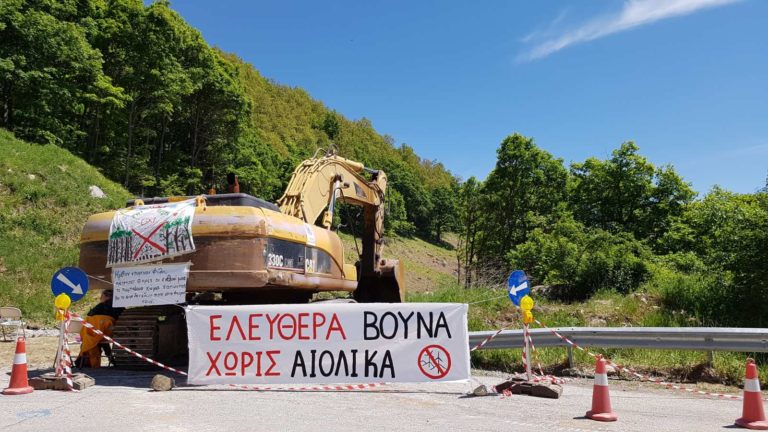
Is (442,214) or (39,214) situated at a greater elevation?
(442,214)

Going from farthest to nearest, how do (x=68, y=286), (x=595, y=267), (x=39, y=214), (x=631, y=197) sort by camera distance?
(x=631, y=197) → (x=39, y=214) → (x=595, y=267) → (x=68, y=286)

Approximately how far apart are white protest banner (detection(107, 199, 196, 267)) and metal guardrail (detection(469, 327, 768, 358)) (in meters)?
5.59

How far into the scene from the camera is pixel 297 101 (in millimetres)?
133750

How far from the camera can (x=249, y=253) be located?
332 inches

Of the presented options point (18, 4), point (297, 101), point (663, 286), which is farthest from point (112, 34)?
point (297, 101)

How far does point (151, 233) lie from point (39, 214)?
18.0m

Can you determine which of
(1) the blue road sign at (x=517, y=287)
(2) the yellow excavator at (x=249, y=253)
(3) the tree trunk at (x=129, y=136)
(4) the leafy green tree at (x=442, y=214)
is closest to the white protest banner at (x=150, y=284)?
(2) the yellow excavator at (x=249, y=253)

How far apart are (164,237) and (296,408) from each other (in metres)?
3.52

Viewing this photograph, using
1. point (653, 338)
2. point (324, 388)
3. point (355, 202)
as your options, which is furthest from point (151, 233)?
point (653, 338)

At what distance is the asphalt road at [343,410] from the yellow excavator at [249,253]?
1.43 m

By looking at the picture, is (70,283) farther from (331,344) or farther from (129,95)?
(129,95)

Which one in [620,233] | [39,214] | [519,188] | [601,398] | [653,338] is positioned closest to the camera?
[601,398]

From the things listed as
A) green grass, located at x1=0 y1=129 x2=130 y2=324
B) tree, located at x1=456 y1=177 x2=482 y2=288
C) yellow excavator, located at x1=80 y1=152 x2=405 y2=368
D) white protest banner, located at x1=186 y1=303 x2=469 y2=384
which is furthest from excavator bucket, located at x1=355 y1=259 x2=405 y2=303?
tree, located at x1=456 y1=177 x2=482 y2=288

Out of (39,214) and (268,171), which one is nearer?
(39,214)
